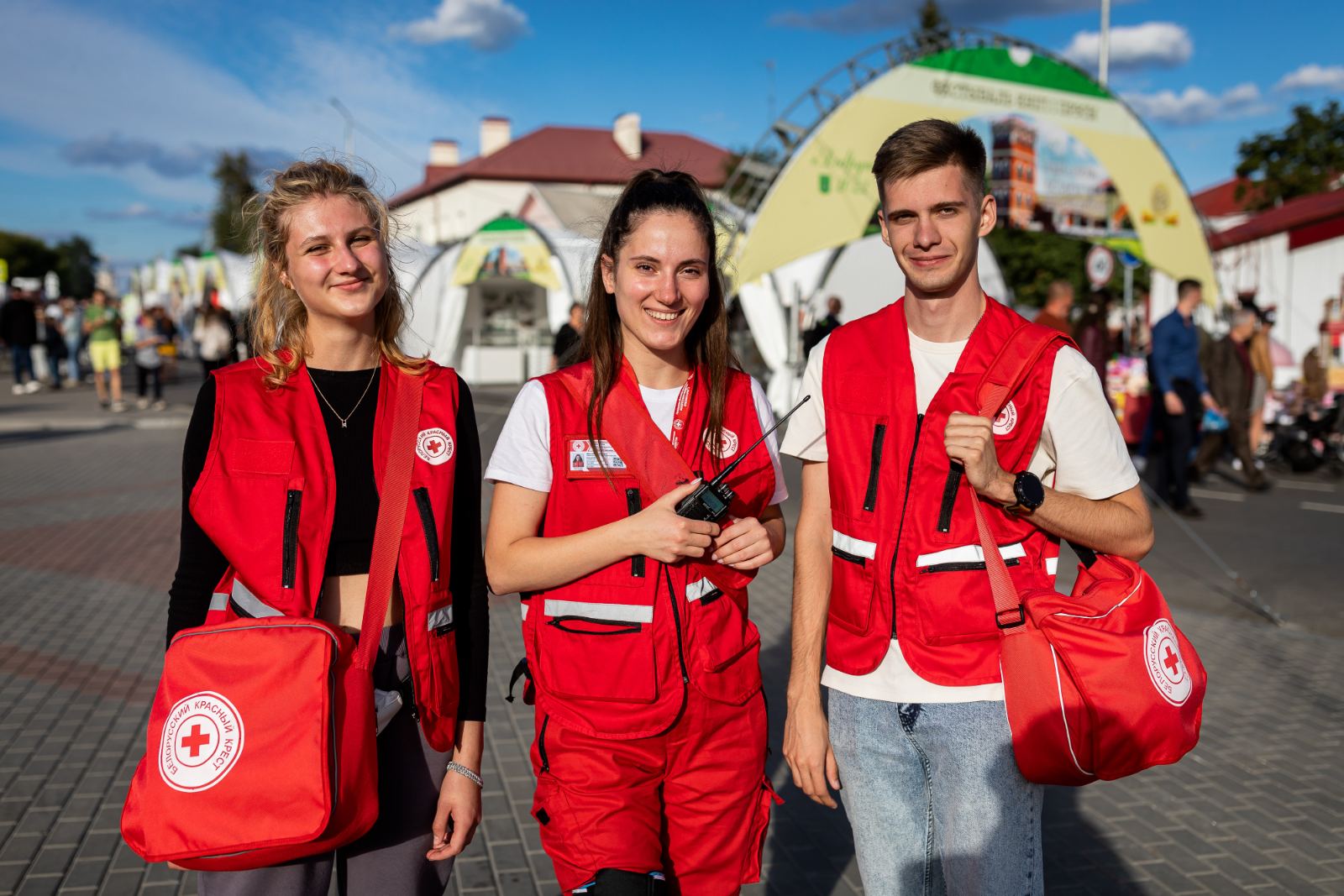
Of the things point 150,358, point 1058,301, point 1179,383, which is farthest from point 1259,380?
point 150,358

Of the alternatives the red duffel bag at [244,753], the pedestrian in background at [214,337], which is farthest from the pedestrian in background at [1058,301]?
the pedestrian in background at [214,337]

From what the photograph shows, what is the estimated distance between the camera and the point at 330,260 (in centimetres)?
213

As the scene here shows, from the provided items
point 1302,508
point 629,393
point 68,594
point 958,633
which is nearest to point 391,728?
point 629,393

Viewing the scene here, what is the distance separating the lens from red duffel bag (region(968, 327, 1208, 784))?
1880mm

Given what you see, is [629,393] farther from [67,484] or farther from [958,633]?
[67,484]

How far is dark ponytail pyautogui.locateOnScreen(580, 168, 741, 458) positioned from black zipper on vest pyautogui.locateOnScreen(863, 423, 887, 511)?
342mm

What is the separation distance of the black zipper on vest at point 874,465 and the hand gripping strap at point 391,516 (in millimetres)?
932

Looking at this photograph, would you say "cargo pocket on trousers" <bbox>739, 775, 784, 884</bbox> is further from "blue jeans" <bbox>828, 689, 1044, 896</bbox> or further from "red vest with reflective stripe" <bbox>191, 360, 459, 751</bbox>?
"red vest with reflective stripe" <bbox>191, 360, 459, 751</bbox>

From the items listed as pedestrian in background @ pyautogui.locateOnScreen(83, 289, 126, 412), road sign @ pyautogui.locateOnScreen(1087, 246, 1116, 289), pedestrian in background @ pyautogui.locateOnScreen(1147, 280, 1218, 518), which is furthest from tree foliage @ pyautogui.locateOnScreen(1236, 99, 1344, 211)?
pedestrian in background @ pyautogui.locateOnScreen(83, 289, 126, 412)

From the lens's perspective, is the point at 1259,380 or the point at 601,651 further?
the point at 1259,380

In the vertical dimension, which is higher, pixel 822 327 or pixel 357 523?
pixel 822 327

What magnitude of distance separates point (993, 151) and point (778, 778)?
13594 millimetres

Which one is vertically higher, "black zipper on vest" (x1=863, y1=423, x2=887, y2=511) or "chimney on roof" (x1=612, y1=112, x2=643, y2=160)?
"chimney on roof" (x1=612, y1=112, x2=643, y2=160)

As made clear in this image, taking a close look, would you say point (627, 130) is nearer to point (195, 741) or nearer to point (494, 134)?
point (494, 134)
